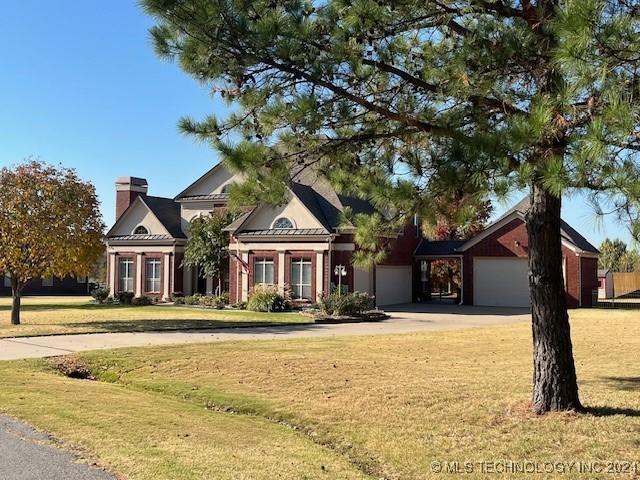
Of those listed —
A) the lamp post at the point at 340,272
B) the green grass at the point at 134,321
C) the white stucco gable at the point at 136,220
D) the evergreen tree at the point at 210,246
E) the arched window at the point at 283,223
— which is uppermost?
the white stucco gable at the point at 136,220

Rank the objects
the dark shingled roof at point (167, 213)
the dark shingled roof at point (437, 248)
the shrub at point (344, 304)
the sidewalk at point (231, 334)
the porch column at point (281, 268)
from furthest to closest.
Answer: the dark shingled roof at point (437, 248) → the dark shingled roof at point (167, 213) → the porch column at point (281, 268) → the shrub at point (344, 304) → the sidewalk at point (231, 334)

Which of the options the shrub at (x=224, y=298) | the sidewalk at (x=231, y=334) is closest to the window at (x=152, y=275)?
the shrub at (x=224, y=298)

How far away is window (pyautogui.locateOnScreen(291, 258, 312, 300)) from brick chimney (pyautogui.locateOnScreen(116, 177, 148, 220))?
1574 centimetres

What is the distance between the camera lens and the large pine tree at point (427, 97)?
522 cm

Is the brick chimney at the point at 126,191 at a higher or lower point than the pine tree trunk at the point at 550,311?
higher

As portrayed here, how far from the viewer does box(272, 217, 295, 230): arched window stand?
31031mm

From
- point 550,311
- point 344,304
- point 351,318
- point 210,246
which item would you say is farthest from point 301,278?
point 550,311

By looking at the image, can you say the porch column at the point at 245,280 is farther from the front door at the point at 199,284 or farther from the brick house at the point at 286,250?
the front door at the point at 199,284

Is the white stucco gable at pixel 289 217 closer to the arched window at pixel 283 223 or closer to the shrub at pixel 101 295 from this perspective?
the arched window at pixel 283 223

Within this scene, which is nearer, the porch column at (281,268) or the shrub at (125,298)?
the porch column at (281,268)

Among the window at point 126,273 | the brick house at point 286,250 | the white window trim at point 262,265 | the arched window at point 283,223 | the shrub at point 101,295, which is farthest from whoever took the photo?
the window at point 126,273

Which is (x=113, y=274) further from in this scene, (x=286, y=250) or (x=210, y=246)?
(x=286, y=250)

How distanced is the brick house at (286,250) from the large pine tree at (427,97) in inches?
666

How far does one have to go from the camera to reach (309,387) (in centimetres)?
1013
